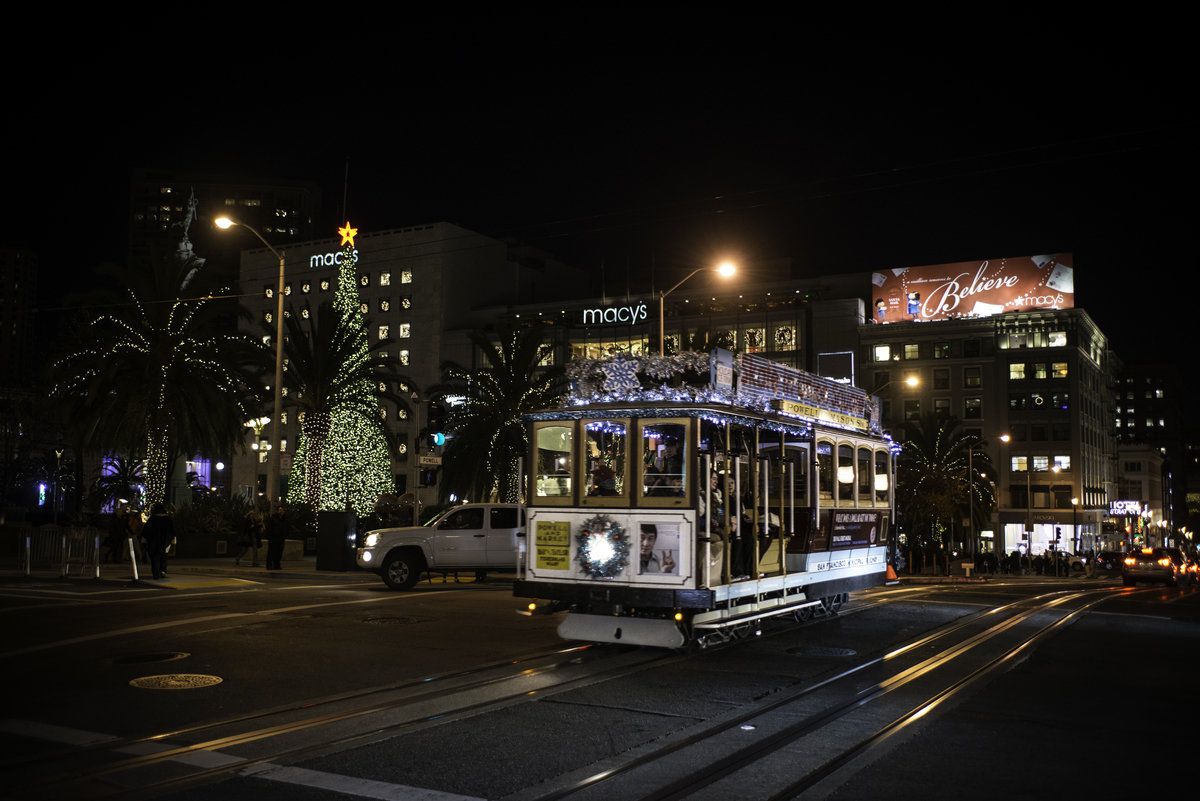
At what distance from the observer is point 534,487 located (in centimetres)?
1195

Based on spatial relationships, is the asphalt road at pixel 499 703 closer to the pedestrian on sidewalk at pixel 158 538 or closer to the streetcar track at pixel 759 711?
the streetcar track at pixel 759 711

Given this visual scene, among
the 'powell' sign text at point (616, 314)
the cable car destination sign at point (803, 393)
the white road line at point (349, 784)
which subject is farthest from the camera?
the 'powell' sign text at point (616, 314)

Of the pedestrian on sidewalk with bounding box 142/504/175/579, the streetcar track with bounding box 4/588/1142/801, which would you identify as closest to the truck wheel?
the pedestrian on sidewalk with bounding box 142/504/175/579

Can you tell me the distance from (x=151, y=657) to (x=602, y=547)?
5.18m

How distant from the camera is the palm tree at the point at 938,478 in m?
50.1

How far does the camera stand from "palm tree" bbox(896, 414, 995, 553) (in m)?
50.1

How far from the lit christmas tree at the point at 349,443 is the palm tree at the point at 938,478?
27564 mm

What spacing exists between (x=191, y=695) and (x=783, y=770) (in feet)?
17.9

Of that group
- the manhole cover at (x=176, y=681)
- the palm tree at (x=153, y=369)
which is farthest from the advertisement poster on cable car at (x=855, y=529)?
the palm tree at (x=153, y=369)

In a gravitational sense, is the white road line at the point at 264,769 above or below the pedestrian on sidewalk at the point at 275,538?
below

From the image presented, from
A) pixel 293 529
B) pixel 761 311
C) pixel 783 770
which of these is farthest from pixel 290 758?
pixel 761 311

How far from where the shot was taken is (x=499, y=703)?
8578mm

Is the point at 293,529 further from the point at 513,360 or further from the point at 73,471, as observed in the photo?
the point at 73,471

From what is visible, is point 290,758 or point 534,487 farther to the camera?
point 534,487
